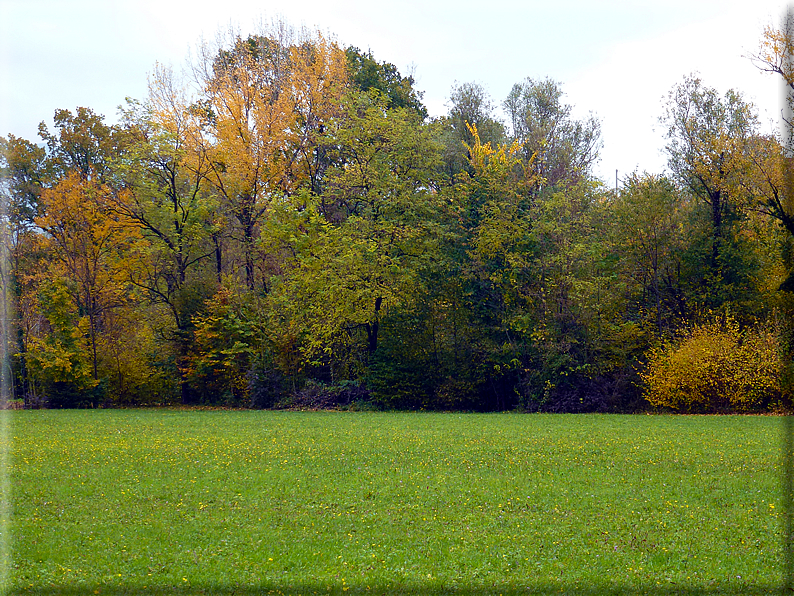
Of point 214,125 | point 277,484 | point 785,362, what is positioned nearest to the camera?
point 277,484

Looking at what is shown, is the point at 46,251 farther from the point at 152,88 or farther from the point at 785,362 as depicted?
the point at 785,362

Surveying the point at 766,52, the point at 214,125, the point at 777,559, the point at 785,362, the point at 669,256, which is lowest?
the point at 777,559

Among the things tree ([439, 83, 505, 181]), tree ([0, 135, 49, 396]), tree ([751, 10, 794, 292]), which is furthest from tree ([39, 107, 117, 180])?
tree ([751, 10, 794, 292])

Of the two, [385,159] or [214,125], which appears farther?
[214,125]

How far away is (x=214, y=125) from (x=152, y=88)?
10.6 ft

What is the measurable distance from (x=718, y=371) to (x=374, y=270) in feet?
44.5

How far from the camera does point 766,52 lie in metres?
11.0

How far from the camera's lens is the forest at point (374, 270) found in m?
25.6

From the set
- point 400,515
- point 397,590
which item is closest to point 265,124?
point 400,515

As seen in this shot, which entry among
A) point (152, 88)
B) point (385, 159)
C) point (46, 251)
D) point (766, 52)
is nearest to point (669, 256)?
point (385, 159)

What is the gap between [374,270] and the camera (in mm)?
26781

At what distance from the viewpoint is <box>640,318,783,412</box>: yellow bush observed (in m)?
22.1

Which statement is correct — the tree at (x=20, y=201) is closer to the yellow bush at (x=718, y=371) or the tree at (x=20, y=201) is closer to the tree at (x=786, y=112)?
the yellow bush at (x=718, y=371)

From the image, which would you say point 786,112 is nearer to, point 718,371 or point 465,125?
point 718,371
